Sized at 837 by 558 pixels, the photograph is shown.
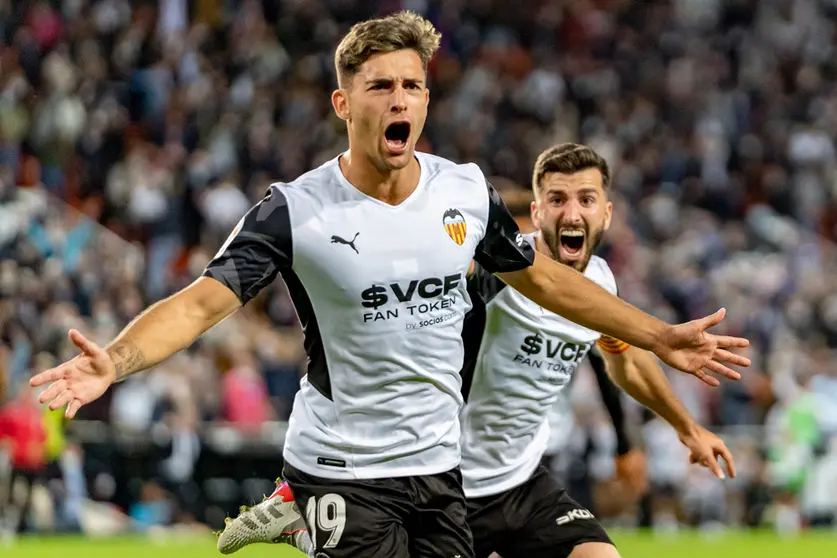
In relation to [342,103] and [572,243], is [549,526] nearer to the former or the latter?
[572,243]

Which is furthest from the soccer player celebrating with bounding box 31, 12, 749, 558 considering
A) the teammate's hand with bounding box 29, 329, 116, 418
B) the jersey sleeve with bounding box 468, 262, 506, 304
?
the jersey sleeve with bounding box 468, 262, 506, 304

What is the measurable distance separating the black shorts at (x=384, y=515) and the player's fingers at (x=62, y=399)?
1.30 m

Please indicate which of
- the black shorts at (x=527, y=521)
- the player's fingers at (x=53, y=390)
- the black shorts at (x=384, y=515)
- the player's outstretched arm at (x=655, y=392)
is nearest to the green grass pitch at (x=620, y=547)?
the player's outstretched arm at (x=655, y=392)

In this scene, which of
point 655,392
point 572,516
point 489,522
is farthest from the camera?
point 655,392

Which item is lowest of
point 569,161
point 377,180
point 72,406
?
point 72,406

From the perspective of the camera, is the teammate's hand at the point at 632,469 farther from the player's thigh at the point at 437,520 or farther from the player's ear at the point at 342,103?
the player's ear at the point at 342,103

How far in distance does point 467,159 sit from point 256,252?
53.7 feet

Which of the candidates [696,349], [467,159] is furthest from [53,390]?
[467,159]

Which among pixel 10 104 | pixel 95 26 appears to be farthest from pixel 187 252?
pixel 95 26

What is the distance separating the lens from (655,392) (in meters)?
7.05

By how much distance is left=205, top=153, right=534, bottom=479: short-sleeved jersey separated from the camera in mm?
5227

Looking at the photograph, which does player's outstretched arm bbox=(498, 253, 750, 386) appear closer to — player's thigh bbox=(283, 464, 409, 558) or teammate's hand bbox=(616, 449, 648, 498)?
player's thigh bbox=(283, 464, 409, 558)

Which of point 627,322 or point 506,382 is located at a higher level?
point 627,322

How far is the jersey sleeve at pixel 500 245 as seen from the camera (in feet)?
18.5
